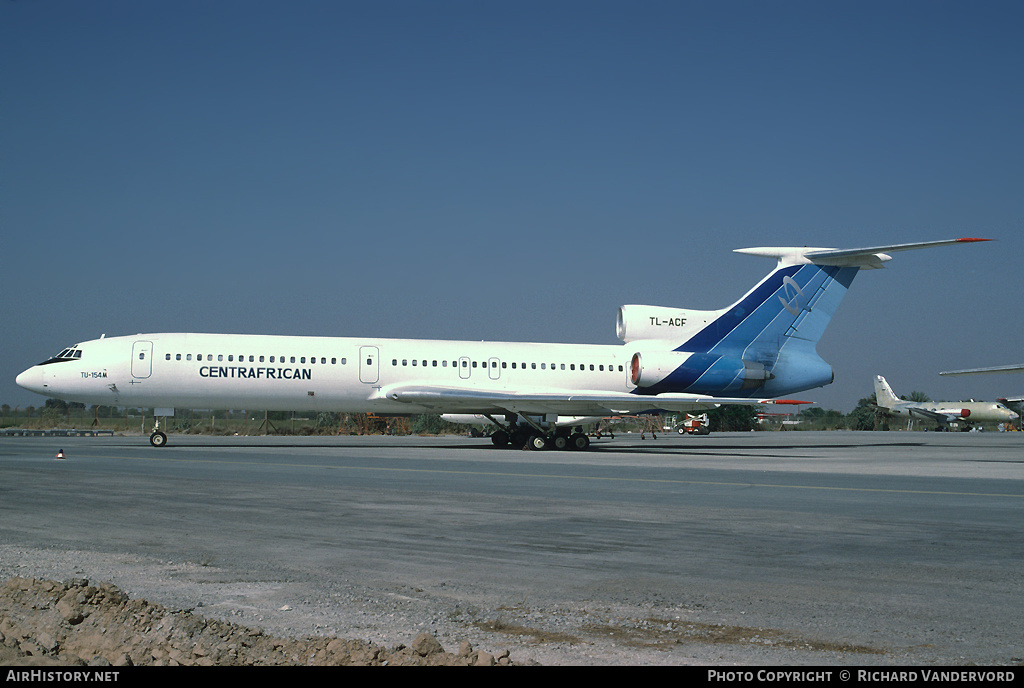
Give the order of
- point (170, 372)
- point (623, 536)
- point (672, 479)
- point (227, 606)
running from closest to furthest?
1. point (227, 606)
2. point (623, 536)
3. point (672, 479)
4. point (170, 372)

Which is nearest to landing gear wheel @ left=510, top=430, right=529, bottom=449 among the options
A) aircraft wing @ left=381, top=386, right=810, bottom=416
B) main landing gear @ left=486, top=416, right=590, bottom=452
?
main landing gear @ left=486, top=416, right=590, bottom=452

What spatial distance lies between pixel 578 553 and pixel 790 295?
2713 cm

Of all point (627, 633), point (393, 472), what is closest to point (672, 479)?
point (393, 472)

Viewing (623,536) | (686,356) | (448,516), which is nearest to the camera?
(623,536)

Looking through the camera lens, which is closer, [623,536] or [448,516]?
[623,536]

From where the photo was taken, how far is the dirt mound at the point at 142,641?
4.18 meters

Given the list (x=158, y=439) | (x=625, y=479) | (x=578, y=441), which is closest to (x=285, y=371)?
(x=158, y=439)

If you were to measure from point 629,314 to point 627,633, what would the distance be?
2902 cm

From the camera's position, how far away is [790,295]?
32.7m

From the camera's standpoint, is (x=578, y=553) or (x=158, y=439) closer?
(x=578, y=553)

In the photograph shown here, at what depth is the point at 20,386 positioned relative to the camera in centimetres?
2923

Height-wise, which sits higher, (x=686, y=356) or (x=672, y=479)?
(x=686, y=356)

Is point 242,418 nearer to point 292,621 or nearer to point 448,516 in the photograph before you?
point 448,516

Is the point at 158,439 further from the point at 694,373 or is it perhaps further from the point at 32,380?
the point at 694,373
